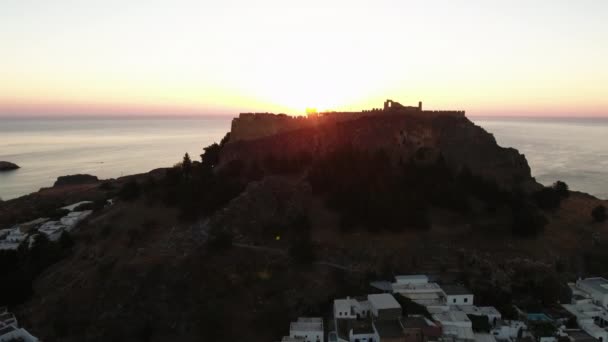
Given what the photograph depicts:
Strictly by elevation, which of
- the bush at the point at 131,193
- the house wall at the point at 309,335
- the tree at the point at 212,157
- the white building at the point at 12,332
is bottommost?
the white building at the point at 12,332

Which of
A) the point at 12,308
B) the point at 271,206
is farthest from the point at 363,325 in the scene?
the point at 12,308

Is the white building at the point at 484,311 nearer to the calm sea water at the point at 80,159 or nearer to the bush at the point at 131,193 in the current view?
the bush at the point at 131,193

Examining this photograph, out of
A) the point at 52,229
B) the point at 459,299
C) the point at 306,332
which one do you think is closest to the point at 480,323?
the point at 459,299

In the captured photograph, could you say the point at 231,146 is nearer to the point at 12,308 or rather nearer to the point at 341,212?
the point at 341,212

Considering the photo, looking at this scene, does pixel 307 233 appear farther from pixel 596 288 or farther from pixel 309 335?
pixel 596 288

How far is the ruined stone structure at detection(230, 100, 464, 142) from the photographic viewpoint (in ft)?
88.7

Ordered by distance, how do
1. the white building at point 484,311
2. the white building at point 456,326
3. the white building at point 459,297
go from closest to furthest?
the white building at point 456,326 < the white building at point 484,311 < the white building at point 459,297

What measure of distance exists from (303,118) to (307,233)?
951 cm

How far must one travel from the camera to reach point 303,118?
89.9ft

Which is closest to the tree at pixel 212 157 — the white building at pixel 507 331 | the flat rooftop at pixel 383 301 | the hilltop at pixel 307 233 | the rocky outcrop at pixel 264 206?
the hilltop at pixel 307 233

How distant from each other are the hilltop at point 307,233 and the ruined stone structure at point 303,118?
0.33 feet

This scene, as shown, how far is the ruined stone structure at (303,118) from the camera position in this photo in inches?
1065

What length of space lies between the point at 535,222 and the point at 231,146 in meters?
19.7

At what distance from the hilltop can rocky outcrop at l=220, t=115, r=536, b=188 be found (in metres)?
0.08
